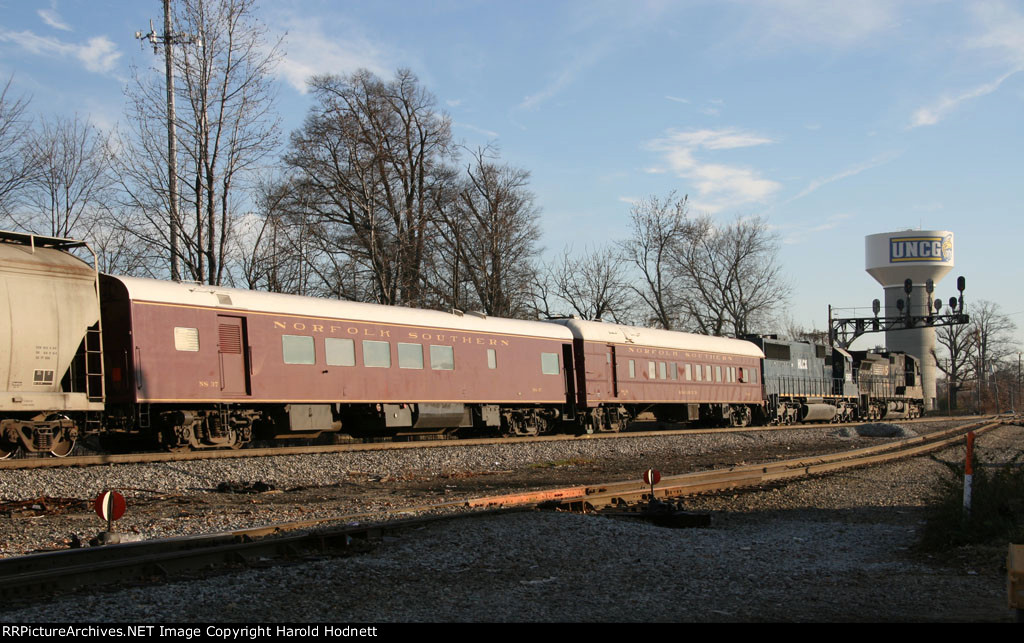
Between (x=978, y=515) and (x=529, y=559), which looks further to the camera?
(x=978, y=515)

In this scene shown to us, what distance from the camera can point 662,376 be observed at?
2864cm

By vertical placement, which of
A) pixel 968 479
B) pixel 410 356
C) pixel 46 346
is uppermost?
pixel 46 346

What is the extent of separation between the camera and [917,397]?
50656 mm

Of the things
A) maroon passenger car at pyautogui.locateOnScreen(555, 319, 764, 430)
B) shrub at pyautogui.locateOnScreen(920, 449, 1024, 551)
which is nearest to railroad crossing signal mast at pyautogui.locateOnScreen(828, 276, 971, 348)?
maroon passenger car at pyautogui.locateOnScreen(555, 319, 764, 430)

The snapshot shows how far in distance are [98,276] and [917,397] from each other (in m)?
47.1

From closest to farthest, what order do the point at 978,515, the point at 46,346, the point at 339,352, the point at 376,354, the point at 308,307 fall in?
the point at 978,515
the point at 46,346
the point at 308,307
the point at 339,352
the point at 376,354

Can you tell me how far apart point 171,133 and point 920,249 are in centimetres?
7349

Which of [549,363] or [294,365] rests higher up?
[294,365]

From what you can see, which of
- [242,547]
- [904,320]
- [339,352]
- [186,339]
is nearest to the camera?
[242,547]

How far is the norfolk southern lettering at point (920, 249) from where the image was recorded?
81.4 meters

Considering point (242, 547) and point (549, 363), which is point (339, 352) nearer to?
point (549, 363)

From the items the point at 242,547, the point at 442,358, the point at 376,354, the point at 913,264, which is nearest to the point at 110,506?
the point at 242,547

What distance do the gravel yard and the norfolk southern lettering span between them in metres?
72.8

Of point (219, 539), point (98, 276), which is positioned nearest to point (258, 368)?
point (98, 276)
